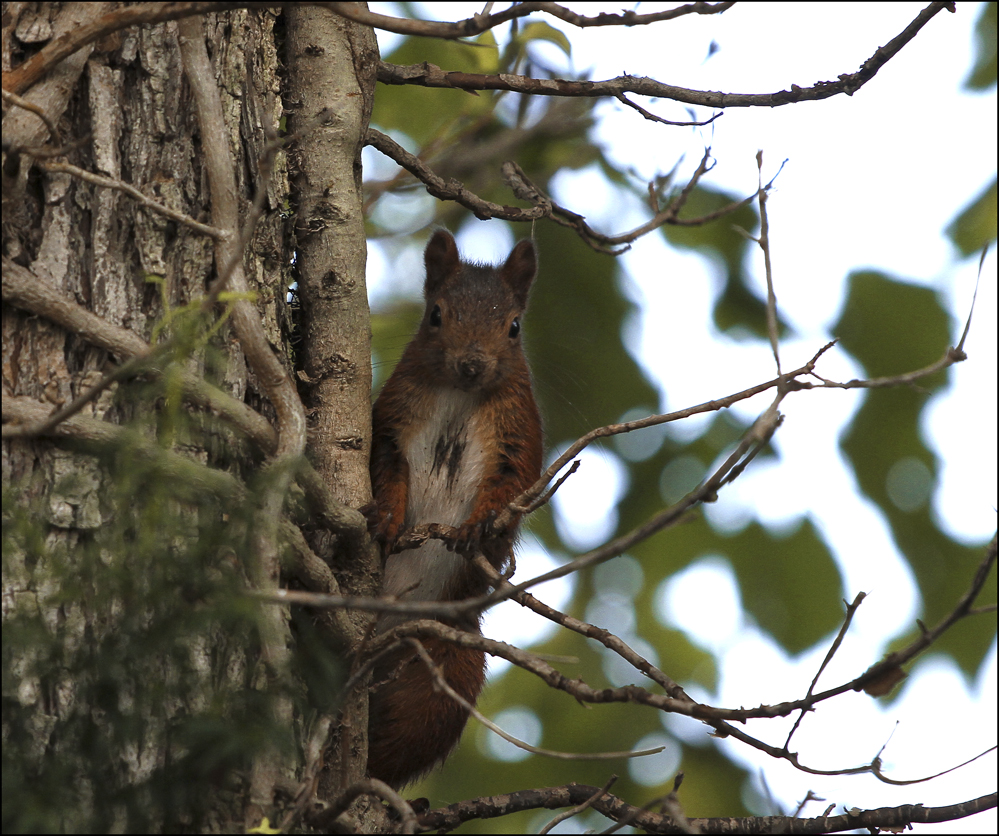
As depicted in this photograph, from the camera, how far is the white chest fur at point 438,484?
113 inches

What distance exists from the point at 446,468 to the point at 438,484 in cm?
6

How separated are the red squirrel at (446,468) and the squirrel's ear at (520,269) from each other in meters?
0.03

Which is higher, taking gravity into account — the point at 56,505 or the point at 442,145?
the point at 442,145

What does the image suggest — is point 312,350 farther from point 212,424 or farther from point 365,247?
point 212,424

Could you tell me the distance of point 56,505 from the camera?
5.04ft

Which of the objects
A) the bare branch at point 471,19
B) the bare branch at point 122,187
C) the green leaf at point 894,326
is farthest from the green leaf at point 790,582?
the bare branch at point 122,187

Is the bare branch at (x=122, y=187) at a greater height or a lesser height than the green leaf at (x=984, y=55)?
lesser

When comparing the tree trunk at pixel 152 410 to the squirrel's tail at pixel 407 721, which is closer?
the tree trunk at pixel 152 410

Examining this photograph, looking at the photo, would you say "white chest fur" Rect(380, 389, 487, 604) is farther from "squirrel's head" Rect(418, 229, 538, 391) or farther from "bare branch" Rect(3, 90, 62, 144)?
"bare branch" Rect(3, 90, 62, 144)

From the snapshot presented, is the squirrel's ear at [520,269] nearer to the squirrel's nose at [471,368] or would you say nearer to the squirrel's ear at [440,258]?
the squirrel's ear at [440,258]

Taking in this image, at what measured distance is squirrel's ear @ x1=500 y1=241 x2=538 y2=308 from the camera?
362cm

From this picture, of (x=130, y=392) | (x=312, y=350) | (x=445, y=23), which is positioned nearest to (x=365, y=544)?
(x=312, y=350)

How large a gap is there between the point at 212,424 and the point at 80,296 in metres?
0.30

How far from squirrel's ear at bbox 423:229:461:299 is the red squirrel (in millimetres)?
11
